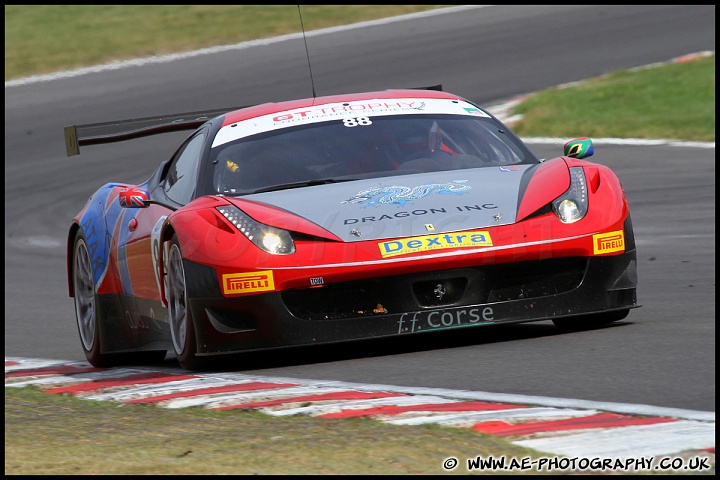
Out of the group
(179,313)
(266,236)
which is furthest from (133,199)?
(266,236)

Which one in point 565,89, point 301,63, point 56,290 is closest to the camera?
point 56,290

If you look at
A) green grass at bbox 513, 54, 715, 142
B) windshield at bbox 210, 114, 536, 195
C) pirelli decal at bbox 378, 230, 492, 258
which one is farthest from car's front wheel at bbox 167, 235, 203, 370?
green grass at bbox 513, 54, 715, 142

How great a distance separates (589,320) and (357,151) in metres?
1.36

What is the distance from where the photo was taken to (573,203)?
6.45 m

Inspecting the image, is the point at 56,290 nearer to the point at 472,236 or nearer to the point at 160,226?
the point at 160,226

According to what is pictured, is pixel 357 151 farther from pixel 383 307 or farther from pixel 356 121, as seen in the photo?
pixel 383 307

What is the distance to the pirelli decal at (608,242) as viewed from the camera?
6383 millimetres

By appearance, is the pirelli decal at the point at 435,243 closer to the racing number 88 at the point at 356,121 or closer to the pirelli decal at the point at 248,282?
the pirelli decal at the point at 248,282

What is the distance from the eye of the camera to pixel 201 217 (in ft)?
21.3

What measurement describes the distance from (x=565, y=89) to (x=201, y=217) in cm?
1272

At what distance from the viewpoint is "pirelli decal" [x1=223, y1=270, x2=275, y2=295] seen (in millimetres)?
6172

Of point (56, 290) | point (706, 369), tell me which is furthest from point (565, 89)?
point (706, 369)

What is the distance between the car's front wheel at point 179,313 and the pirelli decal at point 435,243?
0.94 m

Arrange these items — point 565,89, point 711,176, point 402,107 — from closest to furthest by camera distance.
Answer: point 402,107 < point 711,176 < point 565,89
